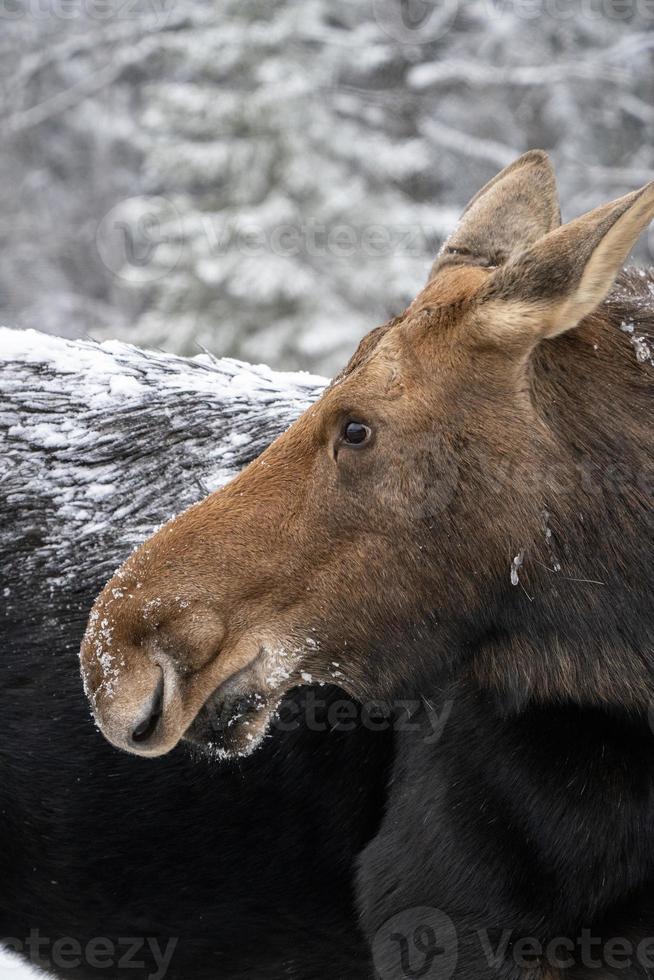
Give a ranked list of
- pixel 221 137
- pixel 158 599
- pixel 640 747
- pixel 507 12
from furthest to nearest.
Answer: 1. pixel 507 12
2. pixel 221 137
3. pixel 640 747
4. pixel 158 599

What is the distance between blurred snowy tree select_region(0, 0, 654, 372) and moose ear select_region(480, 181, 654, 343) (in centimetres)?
1231

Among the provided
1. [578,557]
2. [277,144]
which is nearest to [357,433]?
[578,557]

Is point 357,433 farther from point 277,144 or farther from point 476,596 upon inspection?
point 277,144

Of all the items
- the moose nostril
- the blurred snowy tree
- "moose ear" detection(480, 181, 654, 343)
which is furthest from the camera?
the blurred snowy tree

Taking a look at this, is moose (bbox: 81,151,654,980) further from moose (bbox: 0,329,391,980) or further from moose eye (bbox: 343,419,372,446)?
moose (bbox: 0,329,391,980)

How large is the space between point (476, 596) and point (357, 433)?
49cm

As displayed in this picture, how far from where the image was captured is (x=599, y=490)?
112 inches

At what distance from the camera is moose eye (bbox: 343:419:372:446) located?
111 inches

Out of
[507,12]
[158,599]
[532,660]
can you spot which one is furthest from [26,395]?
[507,12]

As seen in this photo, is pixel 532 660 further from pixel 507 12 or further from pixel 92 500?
pixel 507 12

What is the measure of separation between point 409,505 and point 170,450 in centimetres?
119

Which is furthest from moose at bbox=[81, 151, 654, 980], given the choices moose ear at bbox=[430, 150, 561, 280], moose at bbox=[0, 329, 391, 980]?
moose at bbox=[0, 329, 391, 980]

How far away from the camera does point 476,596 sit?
2.87m

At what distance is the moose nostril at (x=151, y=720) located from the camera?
275 centimetres
